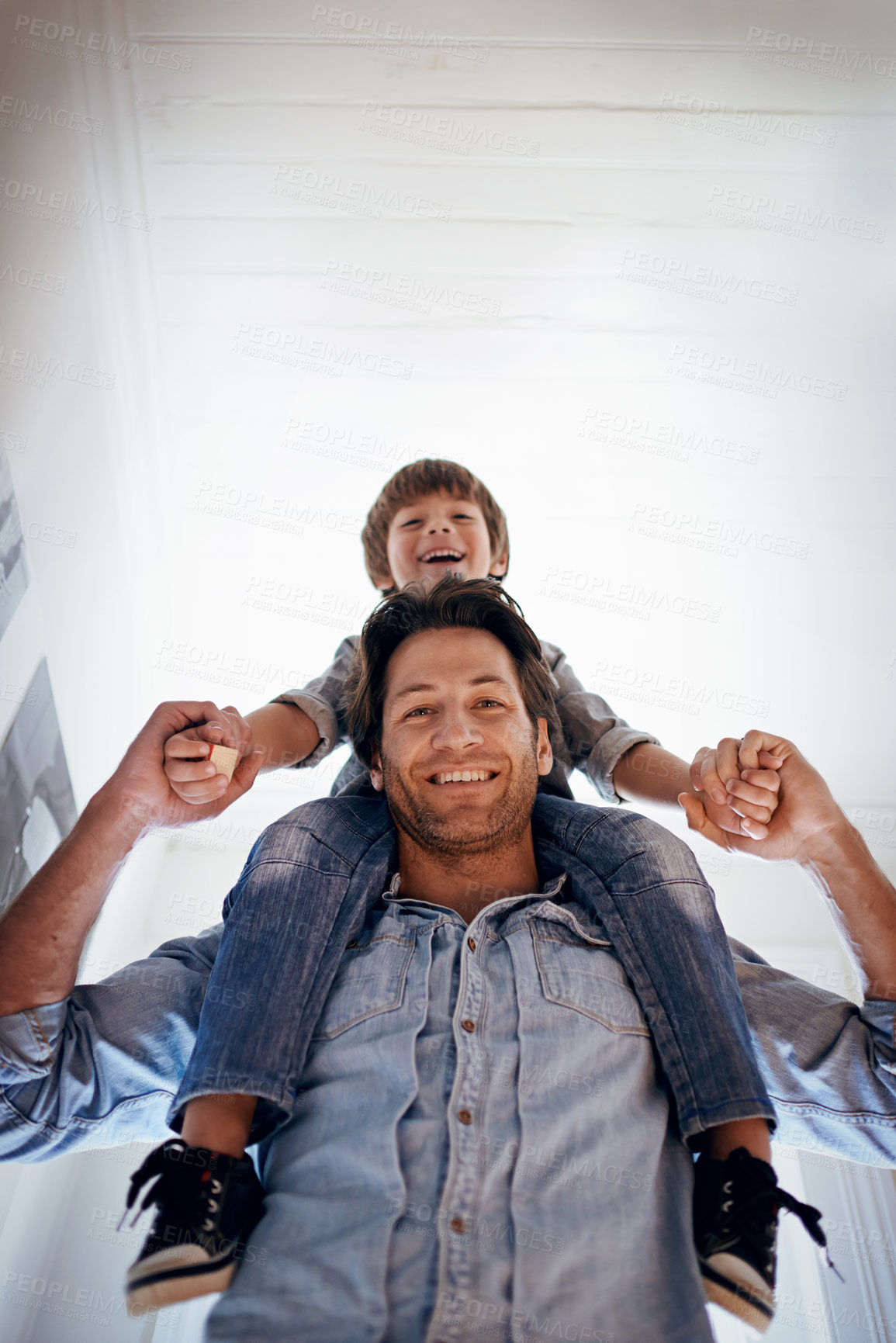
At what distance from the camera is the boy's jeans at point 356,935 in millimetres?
1198

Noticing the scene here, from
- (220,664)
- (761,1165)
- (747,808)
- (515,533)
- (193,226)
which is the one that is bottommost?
(761,1165)

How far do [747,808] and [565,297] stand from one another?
184cm

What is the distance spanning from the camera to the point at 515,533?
306 centimetres

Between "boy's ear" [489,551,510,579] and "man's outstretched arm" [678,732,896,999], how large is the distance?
103 cm

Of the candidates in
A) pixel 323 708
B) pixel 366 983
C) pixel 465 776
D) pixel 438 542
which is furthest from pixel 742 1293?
pixel 438 542

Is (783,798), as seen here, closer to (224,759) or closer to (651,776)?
(651,776)

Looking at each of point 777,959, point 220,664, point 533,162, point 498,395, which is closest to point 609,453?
point 498,395

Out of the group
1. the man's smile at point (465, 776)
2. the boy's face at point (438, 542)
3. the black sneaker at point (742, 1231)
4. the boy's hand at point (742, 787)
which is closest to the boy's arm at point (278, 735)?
the boy's face at point (438, 542)

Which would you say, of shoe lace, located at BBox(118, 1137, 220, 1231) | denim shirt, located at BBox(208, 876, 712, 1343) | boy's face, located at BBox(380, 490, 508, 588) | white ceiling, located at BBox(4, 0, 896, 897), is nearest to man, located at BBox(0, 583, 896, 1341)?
denim shirt, located at BBox(208, 876, 712, 1343)

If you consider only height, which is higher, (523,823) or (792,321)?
(792,321)

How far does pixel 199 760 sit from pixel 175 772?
0.14 ft

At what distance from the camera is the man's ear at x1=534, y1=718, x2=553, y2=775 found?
1.80 m

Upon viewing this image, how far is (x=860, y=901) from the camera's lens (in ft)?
4.76

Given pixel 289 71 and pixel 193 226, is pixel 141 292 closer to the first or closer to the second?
pixel 193 226
